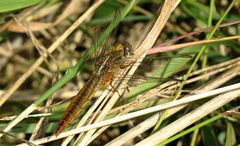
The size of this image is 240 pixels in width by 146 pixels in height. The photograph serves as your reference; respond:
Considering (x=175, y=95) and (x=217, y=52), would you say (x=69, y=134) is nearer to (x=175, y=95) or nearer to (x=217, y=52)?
(x=175, y=95)

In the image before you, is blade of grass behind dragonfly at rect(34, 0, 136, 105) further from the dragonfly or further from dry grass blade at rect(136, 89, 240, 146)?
dry grass blade at rect(136, 89, 240, 146)

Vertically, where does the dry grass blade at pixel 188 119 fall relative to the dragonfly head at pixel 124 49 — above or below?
below

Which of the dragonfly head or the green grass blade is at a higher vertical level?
the green grass blade

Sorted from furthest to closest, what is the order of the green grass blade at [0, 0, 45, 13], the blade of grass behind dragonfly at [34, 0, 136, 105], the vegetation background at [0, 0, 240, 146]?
the green grass blade at [0, 0, 45, 13], the vegetation background at [0, 0, 240, 146], the blade of grass behind dragonfly at [34, 0, 136, 105]

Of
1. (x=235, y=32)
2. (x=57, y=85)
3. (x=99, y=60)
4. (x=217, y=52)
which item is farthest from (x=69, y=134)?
(x=235, y=32)

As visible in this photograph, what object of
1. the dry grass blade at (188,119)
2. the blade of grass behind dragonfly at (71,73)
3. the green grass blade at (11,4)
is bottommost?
the dry grass blade at (188,119)

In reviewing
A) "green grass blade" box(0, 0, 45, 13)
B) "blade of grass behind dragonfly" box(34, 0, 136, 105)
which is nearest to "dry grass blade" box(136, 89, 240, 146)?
"blade of grass behind dragonfly" box(34, 0, 136, 105)

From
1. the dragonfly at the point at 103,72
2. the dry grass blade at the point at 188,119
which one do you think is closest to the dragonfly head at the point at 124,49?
the dragonfly at the point at 103,72

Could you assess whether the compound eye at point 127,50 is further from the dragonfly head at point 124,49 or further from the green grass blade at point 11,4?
the green grass blade at point 11,4

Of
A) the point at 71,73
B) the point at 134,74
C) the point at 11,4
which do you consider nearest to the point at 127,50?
the point at 134,74

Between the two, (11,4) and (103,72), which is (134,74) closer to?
(103,72)
